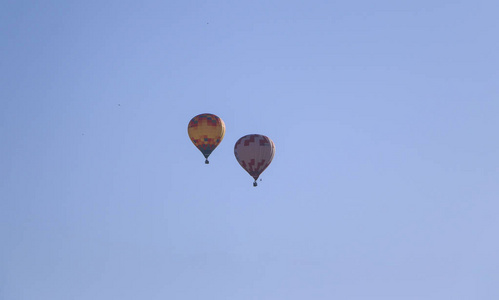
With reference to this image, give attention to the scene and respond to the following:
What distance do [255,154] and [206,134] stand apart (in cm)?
460

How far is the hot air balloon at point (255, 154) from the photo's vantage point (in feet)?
254

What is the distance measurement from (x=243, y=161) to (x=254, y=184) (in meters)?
2.73

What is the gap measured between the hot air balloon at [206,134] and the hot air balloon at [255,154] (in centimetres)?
208

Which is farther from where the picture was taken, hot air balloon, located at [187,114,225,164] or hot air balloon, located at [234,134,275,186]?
hot air balloon, located at [187,114,225,164]

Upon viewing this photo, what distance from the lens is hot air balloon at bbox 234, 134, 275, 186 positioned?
254ft

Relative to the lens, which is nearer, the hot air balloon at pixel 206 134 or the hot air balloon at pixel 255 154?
the hot air balloon at pixel 255 154

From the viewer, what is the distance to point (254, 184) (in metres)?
76.1

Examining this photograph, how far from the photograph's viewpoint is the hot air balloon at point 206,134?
259ft

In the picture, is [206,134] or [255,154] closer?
[255,154]

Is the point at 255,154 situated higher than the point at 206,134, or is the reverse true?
the point at 206,134

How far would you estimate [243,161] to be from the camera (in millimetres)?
77875

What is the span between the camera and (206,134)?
78938 millimetres

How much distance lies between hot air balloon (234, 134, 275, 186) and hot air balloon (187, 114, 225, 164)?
208 cm

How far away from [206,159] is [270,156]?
5389mm
